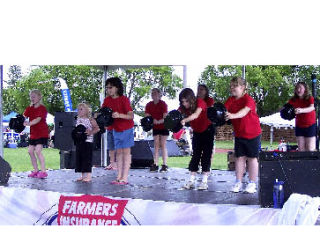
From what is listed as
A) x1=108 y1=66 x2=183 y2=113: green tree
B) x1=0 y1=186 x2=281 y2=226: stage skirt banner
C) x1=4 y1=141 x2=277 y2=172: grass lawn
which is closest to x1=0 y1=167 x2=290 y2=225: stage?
x1=0 y1=186 x2=281 y2=226: stage skirt banner

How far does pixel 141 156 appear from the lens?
7.09 m

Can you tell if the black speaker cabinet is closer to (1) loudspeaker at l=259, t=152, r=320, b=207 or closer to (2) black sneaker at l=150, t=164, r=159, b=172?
(2) black sneaker at l=150, t=164, r=159, b=172

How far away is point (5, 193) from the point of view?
14.8 feet

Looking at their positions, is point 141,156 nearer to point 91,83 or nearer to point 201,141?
point 201,141

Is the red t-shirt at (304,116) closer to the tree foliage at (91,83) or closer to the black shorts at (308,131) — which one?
the black shorts at (308,131)

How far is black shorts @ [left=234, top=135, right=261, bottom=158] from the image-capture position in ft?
14.0

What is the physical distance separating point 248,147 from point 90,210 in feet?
5.32

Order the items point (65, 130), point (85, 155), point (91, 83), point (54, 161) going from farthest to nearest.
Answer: point (91, 83) → point (54, 161) → point (65, 130) → point (85, 155)

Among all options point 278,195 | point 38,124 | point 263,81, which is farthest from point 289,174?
point 263,81

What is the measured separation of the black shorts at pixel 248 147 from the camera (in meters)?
4.28

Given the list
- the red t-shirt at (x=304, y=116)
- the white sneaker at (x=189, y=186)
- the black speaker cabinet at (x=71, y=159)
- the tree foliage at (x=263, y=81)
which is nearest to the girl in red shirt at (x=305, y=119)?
the red t-shirt at (x=304, y=116)

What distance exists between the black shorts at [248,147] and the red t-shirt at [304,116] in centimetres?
126
